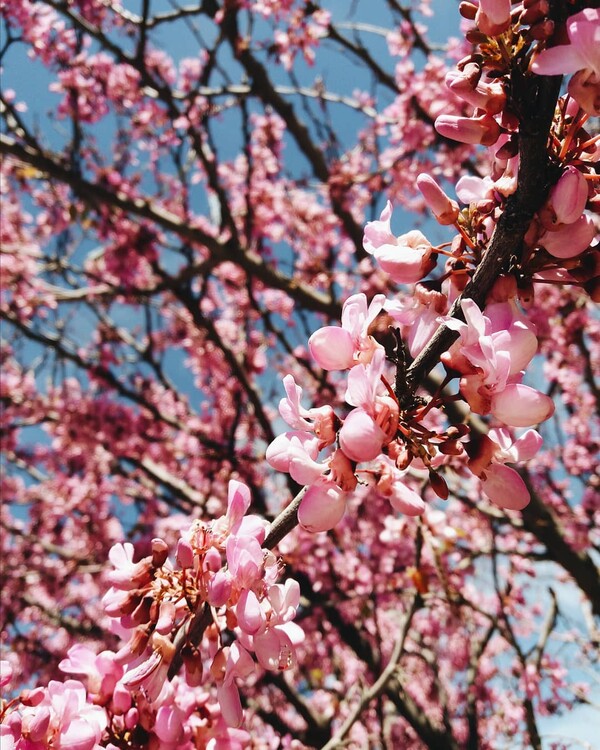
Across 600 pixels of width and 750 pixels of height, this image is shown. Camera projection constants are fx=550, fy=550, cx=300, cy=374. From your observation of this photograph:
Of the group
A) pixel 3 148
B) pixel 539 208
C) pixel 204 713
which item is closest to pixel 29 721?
pixel 204 713

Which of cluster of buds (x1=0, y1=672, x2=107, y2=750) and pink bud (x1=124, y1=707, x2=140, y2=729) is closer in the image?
cluster of buds (x1=0, y1=672, x2=107, y2=750)

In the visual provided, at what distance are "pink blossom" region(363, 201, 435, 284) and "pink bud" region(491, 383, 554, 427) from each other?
27 cm

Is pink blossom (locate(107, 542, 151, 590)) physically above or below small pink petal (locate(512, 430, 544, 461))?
below

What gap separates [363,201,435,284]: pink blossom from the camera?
1.03 meters

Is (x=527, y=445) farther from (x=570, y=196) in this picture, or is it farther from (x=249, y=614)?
(x=249, y=614)

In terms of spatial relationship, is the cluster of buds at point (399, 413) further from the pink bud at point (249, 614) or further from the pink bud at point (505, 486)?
the pink bud at point (249, 614)

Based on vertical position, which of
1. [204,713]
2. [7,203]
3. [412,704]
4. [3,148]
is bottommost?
[412,704]

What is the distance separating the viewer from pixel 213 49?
14.4 ft

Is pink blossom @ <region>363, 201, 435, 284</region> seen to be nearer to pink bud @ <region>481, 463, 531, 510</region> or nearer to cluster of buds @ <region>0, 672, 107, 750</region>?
pink bud @ <region>481, 463, 531, 510</region>

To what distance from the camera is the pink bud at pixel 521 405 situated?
926 millimetres

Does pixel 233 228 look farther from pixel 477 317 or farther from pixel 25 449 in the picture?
pixel 25 449

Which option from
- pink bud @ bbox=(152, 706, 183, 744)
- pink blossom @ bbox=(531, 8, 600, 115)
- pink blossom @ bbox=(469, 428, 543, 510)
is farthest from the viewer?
pink bud @ bbox=(152, 706, 183, 744)

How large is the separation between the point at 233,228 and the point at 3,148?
1808mm

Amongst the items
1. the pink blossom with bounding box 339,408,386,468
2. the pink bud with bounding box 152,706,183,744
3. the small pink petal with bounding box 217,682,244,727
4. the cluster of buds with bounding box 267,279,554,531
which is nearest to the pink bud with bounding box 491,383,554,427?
the cluster of buds with bounding box 267,279,554,531
